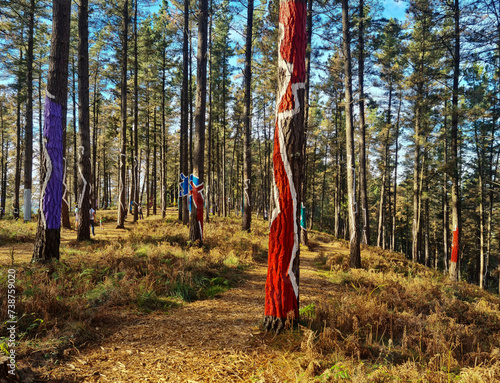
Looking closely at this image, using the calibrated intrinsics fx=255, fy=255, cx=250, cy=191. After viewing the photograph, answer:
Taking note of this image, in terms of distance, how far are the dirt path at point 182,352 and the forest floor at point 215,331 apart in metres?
0.01

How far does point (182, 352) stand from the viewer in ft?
10.8

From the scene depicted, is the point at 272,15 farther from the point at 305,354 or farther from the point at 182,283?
the point at 305,354

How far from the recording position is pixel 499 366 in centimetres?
308

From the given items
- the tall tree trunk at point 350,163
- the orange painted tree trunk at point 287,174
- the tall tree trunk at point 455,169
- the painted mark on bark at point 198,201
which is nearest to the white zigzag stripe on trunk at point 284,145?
the orange painted tree trunk at point 287,174

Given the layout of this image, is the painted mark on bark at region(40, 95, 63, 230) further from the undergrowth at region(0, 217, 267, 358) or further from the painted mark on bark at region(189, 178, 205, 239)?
the painted mark on bark at region(189, 178, 205, 239)

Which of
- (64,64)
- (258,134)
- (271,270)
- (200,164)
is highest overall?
(258,134)

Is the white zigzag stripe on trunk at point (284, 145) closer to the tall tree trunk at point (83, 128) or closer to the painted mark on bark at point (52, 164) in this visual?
the painted mark on bark at point (52, 164)

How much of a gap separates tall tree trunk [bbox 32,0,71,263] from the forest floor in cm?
109

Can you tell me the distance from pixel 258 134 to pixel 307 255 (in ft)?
70.9

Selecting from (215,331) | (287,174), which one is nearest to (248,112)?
(287,174)

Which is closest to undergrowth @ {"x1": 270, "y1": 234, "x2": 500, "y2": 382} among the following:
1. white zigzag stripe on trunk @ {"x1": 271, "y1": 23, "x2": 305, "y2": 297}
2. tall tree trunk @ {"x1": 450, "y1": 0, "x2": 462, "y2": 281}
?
white zigzag stripe on trunk @ {"x1": 271, "y1": 23, "x2": 305, "y2": 297}

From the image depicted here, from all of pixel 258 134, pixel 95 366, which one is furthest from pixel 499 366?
pixel 258 134

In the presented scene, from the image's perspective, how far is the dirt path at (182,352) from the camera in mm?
2803

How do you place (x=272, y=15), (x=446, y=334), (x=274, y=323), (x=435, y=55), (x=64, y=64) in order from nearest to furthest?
(x=274, y=323)
(x=446, y=334)
(x=64, y=64)
(x=272, y=15)
(x=435, y=55)
